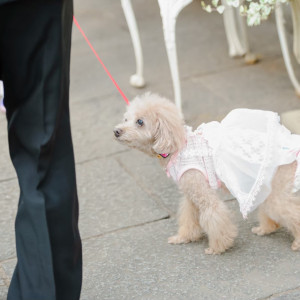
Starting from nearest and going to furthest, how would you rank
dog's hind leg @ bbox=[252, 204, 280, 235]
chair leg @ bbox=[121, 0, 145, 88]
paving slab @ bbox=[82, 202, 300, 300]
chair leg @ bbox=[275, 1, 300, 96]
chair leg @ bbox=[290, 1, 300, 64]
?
1. paving slab @ bbox=[82, 202, 300, 300]
2. dog's hind leg @ bbox=[252, 204, 280, 235]
3. chair leg @ bbox=[290, 1, 300, 64]
4. chair leg @ bbox=[275, 1, 300, 96]
5. chair leg @ bbox=[121, 0, 145, 88]

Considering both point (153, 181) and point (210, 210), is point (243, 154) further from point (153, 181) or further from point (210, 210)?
point (153, 181)

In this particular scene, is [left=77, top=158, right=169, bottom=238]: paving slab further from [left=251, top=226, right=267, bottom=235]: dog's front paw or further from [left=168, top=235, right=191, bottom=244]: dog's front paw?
[left=251, top=226, right=267, bottom=235]: dog's front paw

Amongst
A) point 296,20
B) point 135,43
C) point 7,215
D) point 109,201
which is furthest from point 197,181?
point 135,43

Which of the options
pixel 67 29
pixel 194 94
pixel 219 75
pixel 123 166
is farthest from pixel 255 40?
pixel 67 29

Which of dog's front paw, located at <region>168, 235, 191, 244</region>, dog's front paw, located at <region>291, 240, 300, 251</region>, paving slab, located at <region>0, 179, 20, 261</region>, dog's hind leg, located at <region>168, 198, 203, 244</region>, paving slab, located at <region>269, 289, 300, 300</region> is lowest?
paving slab, located at <region>269, 289, 300, 300</region>

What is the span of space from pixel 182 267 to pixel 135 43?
2705 millimetres

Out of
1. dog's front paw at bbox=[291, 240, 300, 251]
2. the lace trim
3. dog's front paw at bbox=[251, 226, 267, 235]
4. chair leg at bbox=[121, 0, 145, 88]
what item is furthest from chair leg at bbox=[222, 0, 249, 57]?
dog's front paw at bbox=[291, 240, 300, 251]

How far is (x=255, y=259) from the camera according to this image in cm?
348

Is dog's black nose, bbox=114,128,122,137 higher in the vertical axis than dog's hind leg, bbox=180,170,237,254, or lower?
higher

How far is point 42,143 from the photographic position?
2.53 m

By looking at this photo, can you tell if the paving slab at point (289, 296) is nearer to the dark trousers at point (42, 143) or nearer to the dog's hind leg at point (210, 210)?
the dog's hind leg at point (210, 210)

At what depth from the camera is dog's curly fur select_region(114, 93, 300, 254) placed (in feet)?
11.1

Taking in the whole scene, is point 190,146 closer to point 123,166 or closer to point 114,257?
point 114,257

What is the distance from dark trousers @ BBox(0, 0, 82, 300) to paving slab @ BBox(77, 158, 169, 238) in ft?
3.81
